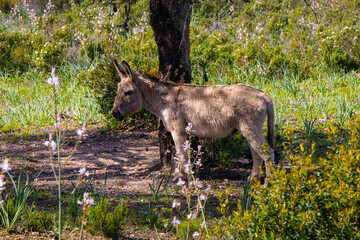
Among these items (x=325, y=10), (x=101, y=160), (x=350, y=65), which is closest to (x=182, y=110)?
(x=101, y=160)

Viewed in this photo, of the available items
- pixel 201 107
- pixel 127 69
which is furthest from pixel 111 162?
pixel 201 107

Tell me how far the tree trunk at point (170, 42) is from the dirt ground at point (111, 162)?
42 centimetres

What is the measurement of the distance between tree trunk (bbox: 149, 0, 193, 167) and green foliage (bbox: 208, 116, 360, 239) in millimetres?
3174

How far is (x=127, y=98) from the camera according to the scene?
6059 millimetres

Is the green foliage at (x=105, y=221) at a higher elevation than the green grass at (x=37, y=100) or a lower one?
lower

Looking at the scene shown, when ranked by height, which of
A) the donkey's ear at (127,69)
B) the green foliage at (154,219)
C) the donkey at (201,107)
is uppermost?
the donkey's ear at (127,69)

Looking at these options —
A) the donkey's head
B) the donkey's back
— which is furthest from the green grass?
the donkey's back

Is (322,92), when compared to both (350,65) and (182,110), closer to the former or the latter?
(350,65)

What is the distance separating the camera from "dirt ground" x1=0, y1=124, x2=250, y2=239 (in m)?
5.70

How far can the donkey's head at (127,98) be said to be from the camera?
603 centimetres

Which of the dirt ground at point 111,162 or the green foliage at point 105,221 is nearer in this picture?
the green foliage at point 105,221

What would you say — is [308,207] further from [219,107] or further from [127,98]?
[127,98]

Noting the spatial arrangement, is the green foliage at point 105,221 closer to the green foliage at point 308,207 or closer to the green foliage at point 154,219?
the green foliage at point 154,219

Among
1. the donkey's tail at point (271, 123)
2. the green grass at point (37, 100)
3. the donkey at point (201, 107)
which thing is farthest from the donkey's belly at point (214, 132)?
the green grass at point (37, 100)
